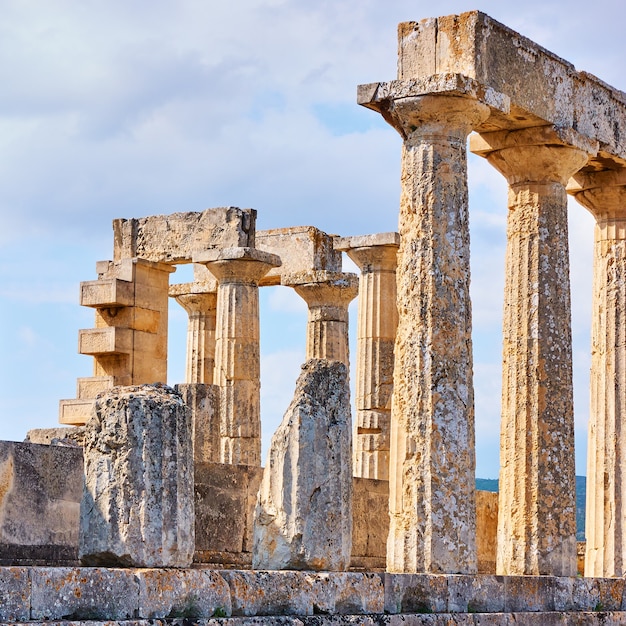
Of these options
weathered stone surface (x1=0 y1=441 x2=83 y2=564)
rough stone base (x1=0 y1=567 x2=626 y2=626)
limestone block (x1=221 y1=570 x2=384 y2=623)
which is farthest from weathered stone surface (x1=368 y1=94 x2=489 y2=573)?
weathered stone surface (x1=0 y1=441 x2=83 y2=564)

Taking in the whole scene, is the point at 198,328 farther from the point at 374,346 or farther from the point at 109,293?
the point at 374,346

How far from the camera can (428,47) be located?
18.5m

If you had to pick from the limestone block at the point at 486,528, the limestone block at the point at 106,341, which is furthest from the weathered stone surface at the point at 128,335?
the limestone block at the point at 486,528

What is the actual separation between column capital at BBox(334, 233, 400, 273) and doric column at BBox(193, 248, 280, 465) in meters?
1.40

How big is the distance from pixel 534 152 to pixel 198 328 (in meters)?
12.0

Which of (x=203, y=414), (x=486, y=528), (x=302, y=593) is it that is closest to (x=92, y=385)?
(x=203, y=414)

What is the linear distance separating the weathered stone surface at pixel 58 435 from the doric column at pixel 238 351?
5.32 m

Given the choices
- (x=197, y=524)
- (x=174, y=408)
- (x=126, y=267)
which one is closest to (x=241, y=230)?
(x=126, y=267)

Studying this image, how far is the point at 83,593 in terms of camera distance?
37.6 ft

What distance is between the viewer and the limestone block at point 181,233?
27.4 meters

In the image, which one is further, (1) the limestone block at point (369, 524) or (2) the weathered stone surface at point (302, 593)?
(1) the limestone block at point (369, 524)

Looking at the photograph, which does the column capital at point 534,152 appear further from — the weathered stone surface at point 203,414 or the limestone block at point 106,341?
the limestone block at point 106,341

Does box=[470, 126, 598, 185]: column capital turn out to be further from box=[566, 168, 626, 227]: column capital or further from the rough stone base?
the rough stone base

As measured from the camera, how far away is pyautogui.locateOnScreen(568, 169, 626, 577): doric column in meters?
22.3
